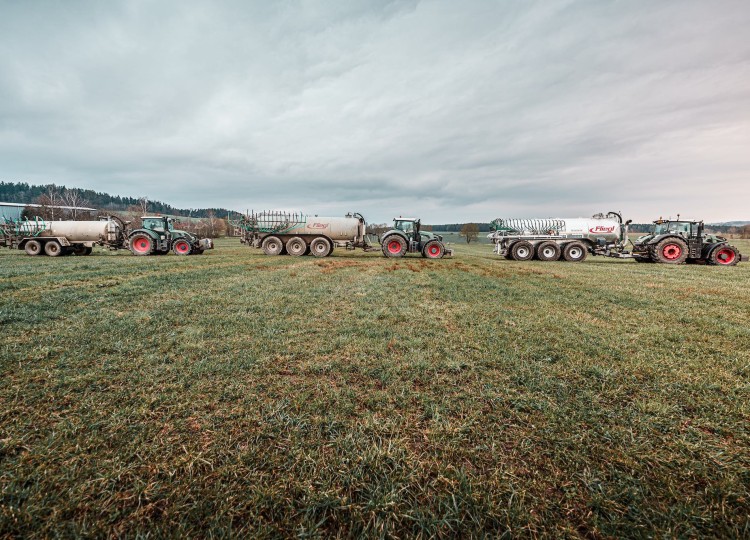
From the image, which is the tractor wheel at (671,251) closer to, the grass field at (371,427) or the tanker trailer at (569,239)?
the tanker trailer at (569,239)

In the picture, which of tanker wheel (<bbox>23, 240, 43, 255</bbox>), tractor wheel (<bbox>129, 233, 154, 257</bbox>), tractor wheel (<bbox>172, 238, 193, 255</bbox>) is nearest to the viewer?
tanker wheel (<bbox>23, 240, 43, 255</bbox>)

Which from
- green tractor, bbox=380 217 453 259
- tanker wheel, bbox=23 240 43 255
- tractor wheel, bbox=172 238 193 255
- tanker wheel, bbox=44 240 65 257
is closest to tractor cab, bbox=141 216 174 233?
tractor wheel, bbox=172 238 193 255

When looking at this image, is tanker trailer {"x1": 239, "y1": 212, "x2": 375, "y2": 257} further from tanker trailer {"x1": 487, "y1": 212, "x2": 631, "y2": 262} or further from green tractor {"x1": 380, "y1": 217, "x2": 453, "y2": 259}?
tanker trailer {"x1": 487, "y1": 212, "x2": 631, "y2": 262}

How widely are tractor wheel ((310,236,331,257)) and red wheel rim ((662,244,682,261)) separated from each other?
19.2m

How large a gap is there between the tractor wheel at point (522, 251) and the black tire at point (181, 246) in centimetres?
2108

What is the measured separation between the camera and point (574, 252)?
17953 mm

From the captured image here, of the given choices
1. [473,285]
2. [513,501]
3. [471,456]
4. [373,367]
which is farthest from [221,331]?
[473,285]

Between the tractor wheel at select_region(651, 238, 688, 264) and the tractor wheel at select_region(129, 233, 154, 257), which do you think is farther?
the tractor wheel at select_region(129, 233, 154, 257)

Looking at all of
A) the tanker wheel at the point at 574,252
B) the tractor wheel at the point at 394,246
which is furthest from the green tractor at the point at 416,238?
the tanker wheel at the point at 574,252

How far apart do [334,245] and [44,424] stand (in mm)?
16658

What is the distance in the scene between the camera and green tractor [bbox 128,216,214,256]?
17609 millimetres

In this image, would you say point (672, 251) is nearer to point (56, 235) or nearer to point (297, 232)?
point (297, 232)

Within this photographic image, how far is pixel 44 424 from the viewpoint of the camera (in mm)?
2096

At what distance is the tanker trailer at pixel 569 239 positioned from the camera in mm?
17953
